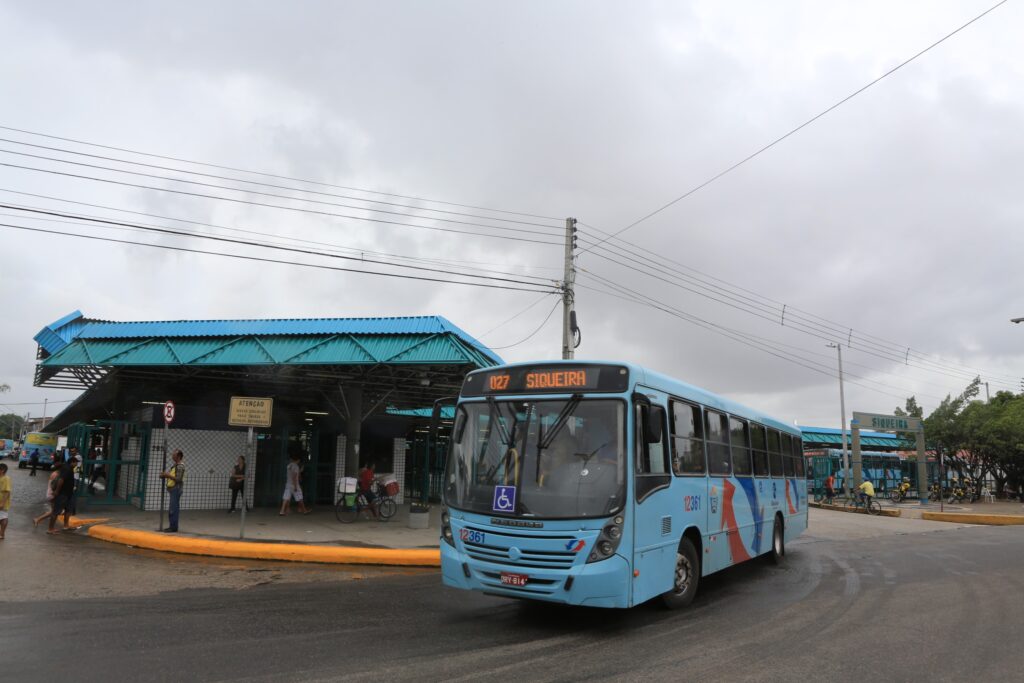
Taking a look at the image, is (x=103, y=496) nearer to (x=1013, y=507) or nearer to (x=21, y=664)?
(x=21, y=664)

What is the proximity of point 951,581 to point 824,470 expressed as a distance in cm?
3274

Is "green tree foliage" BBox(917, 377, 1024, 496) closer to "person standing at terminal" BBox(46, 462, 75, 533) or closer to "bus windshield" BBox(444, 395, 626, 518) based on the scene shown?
"bus windshield" BBox(444, 395, 626, 518)

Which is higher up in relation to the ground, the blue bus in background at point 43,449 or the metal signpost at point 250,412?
the metal signpost at point 250,412

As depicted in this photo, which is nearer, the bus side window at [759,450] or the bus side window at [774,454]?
the bus side window at [759,450]

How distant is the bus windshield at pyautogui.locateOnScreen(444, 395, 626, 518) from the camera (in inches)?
271

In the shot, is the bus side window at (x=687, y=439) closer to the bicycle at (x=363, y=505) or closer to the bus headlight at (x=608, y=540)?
the bus headlight at (x=608, y=540)

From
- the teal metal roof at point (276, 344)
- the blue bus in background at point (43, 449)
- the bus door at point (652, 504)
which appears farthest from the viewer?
the blue bus in background at point (43, 449)

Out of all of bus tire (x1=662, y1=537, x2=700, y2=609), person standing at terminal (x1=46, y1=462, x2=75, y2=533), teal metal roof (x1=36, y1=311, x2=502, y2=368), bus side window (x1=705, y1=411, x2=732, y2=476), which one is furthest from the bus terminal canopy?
bus tire (x1=662, y1=537, x2=700, y2=609)

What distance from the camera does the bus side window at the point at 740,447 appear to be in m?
10.3

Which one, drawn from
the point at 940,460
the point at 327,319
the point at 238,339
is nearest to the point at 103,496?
the point at 238,339

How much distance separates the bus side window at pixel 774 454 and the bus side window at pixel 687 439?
4056 mm

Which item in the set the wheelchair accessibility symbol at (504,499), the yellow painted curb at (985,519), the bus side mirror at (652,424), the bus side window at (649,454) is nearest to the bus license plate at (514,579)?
the wheelchair accessibility symbol at (504,499)

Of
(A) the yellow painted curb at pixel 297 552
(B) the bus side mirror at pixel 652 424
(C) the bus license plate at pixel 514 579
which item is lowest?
(A) the yellow painted curb at pixel 297 552

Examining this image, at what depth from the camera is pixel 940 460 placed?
3812 cm
